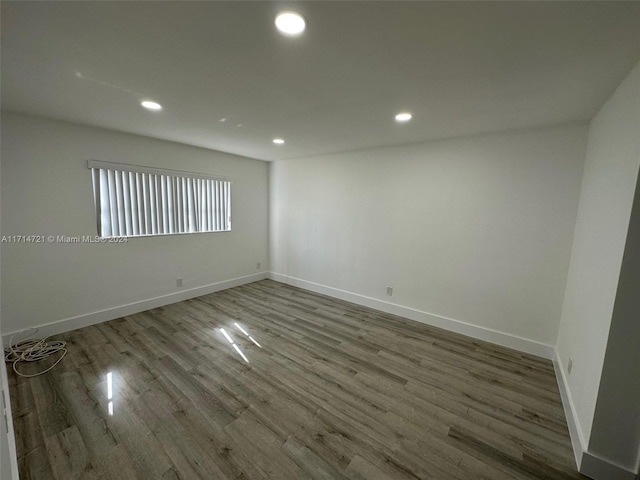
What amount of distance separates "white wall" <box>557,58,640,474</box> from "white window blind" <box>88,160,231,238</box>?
14.7ft

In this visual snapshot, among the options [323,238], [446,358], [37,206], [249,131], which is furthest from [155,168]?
[446,358]

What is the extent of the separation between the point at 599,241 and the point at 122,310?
4.88 m

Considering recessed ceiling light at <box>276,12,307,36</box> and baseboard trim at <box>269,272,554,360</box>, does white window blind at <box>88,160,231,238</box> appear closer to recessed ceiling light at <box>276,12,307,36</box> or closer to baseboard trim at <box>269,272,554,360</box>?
baseboard trim at <box>269,272,554,360</box>

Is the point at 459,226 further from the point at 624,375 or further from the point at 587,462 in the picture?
the point at 587,462

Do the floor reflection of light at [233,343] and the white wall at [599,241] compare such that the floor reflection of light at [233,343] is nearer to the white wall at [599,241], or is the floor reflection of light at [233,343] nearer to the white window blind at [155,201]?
the white window blind at [155,201]

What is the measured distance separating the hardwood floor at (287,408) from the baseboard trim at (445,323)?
0.43 ft

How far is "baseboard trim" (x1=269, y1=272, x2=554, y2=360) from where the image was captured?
2.66m

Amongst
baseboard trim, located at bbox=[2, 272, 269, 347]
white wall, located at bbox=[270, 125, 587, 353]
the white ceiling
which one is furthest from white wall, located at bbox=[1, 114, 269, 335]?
white wall, located at bbox=[270, 125, 587, 353]

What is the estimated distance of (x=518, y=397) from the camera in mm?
2051

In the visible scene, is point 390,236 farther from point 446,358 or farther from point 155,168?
point 155,168

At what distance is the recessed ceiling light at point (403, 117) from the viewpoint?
2273 mm

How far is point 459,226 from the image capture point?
3010 millimetres

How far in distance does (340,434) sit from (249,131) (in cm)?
301

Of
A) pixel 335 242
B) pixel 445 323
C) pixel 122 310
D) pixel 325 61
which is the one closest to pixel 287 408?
pixel 445 323
